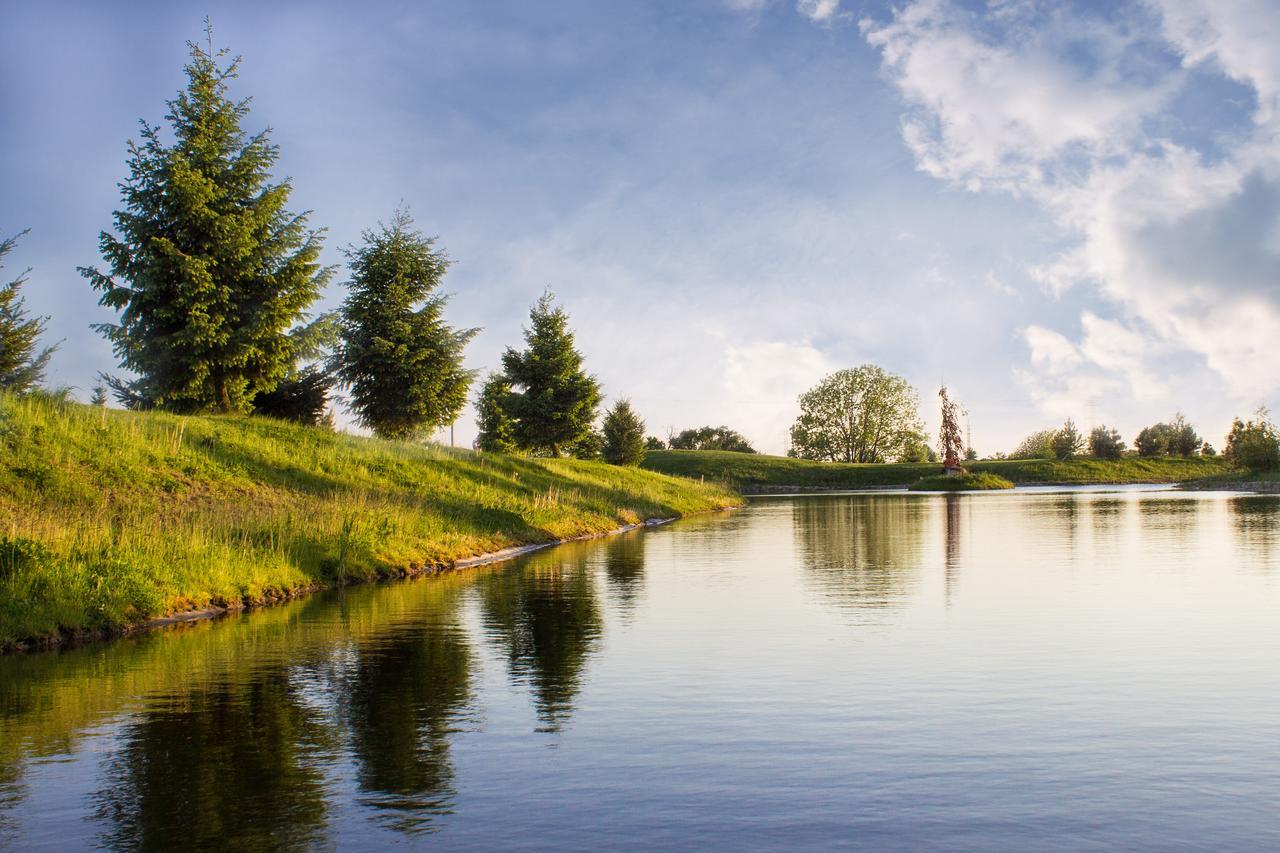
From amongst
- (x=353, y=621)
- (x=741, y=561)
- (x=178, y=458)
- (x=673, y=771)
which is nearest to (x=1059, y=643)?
(x=673, y=771)

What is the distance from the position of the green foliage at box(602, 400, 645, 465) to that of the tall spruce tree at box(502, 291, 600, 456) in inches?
414

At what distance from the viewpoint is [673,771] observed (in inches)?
303

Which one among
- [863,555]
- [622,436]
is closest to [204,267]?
[863,555]

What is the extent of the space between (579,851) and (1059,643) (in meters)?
9.16

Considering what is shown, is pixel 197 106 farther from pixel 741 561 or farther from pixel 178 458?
pixel 741 561

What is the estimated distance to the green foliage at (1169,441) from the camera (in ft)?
451

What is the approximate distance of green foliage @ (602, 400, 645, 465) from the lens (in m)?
76.8

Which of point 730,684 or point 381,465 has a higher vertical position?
point 381,465

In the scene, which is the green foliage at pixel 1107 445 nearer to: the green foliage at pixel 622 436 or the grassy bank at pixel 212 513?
the green foliage at pixel 622 436

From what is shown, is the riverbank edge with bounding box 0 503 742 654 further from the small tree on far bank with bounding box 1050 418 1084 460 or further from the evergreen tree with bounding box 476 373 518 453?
the small tree on far bank with bounding box 1050 418 1084 460

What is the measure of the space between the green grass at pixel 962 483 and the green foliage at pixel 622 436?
120 ft

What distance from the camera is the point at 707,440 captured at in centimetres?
16512

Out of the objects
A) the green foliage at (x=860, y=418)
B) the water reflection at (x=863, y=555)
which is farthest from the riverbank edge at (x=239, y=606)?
the green foliage at (x=860, y=418)

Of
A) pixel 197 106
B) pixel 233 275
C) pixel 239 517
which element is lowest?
pixel 239 517
